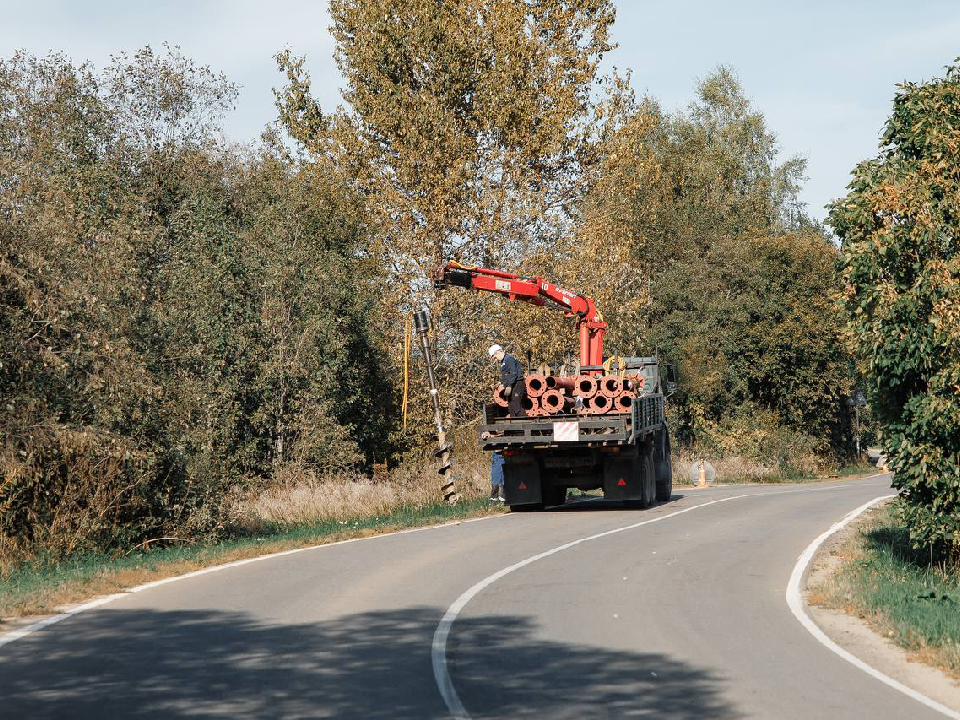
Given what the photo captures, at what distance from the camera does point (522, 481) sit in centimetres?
2317

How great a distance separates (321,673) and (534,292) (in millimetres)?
16910

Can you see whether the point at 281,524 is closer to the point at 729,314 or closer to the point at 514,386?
the point at 514,386

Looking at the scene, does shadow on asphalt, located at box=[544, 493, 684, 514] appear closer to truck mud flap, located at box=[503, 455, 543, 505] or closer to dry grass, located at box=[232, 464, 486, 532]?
truck mud flap, located at box=[503, 455, 543, 505]

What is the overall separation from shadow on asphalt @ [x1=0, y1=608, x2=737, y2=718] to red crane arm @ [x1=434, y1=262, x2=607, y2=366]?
43.3ft

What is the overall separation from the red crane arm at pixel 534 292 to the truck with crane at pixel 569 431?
0.08 ft

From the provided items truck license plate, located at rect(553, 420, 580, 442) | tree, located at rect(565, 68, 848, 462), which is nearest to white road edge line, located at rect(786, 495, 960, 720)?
truck license plate, located at rect(553, 420, 580, 442)

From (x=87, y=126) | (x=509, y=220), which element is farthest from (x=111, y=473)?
(x=87, y=126)

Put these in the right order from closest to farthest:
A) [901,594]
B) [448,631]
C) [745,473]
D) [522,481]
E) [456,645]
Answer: [456,645] < [448,631] < [901,594] < [522,481] < [745,473]

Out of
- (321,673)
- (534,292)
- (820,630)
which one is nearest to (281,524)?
(534,292)

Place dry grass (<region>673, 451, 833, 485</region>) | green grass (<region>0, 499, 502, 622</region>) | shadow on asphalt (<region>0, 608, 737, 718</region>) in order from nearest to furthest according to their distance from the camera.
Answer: shadow on asphalt (<region>0, 608, 737, 718</region>) → green grass (<region>0, 499, 502, 622</region>) → dry grass (<region>673, 451, 833, 485</region>)

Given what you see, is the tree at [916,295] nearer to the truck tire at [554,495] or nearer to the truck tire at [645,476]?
the truck tire at [645,476]

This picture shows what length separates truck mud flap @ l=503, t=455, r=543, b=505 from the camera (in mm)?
23078

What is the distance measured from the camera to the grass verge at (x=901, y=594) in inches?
399

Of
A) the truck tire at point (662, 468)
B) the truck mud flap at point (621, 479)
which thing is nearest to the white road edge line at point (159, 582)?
the truck mud flap at point (621, 479)
